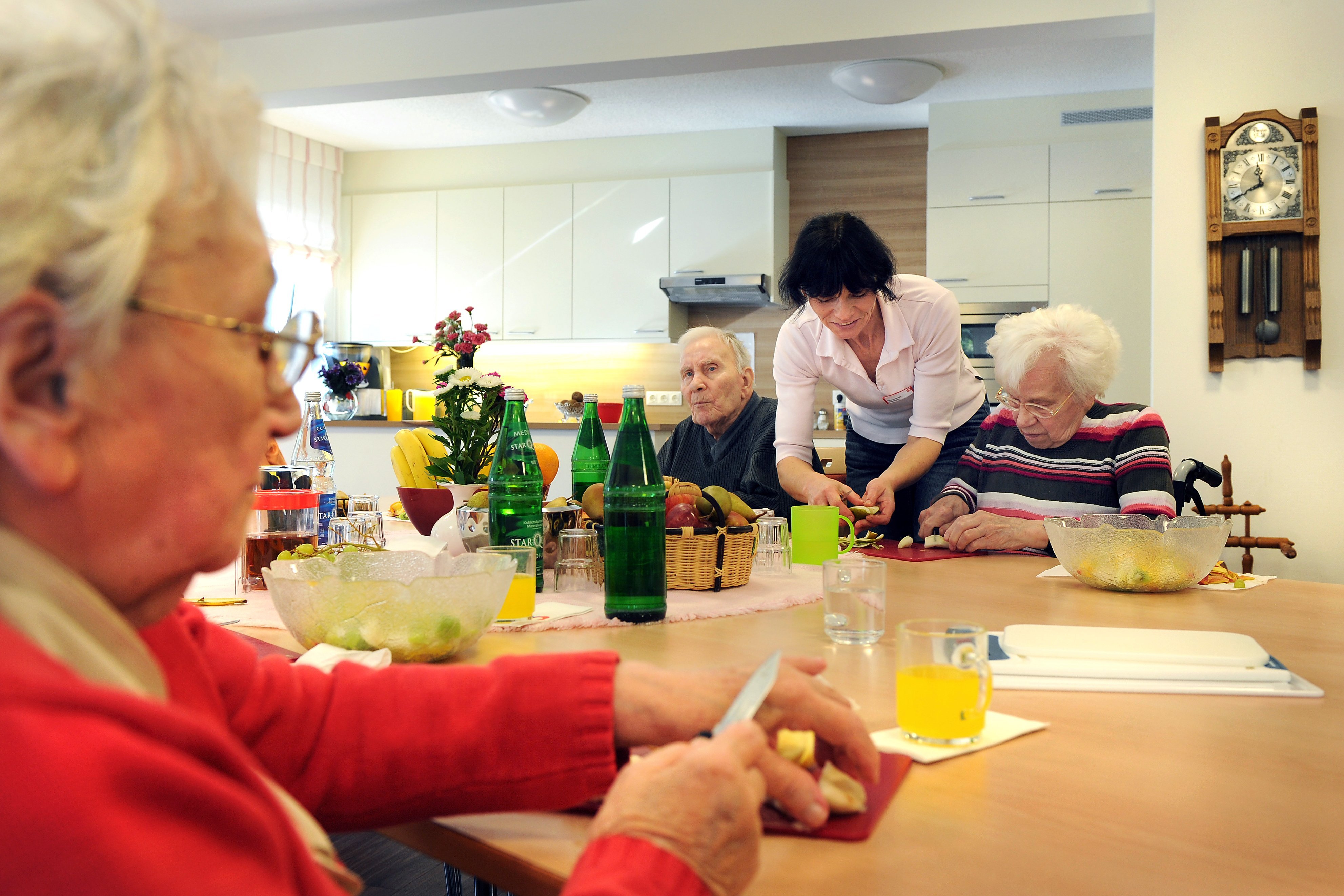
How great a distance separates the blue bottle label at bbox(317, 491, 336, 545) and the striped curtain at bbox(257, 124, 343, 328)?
3737 mm

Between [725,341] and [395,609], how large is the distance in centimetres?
229

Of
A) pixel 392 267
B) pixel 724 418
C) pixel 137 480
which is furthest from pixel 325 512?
pixel 392 267

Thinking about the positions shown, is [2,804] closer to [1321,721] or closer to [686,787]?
[686,787]

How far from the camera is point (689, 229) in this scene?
583 cm

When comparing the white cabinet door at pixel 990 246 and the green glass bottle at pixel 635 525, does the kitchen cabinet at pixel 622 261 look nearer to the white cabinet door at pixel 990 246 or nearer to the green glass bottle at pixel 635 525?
the white cabinet door at pixel 990 246

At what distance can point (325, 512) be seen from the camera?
2059mm

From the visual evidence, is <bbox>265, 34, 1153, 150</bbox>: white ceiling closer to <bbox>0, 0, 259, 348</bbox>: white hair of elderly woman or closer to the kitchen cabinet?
the kitchen cabinet

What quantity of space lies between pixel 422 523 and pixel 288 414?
1498 mm

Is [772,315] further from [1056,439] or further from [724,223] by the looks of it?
[1056,439]

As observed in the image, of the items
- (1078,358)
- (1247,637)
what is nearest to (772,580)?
(1247,637)

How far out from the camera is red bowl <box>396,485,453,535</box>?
1.96 meters

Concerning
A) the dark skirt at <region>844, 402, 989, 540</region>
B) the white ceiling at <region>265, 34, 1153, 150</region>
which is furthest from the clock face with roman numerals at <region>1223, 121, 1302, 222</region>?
the white ceiling at <region>265, 34, 1153, 150</region>

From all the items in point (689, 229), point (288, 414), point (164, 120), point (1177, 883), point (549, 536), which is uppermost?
point (689, 229)

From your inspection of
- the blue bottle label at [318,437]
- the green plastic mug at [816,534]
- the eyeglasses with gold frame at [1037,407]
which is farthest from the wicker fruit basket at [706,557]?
the blue bottle label at [318,437]
